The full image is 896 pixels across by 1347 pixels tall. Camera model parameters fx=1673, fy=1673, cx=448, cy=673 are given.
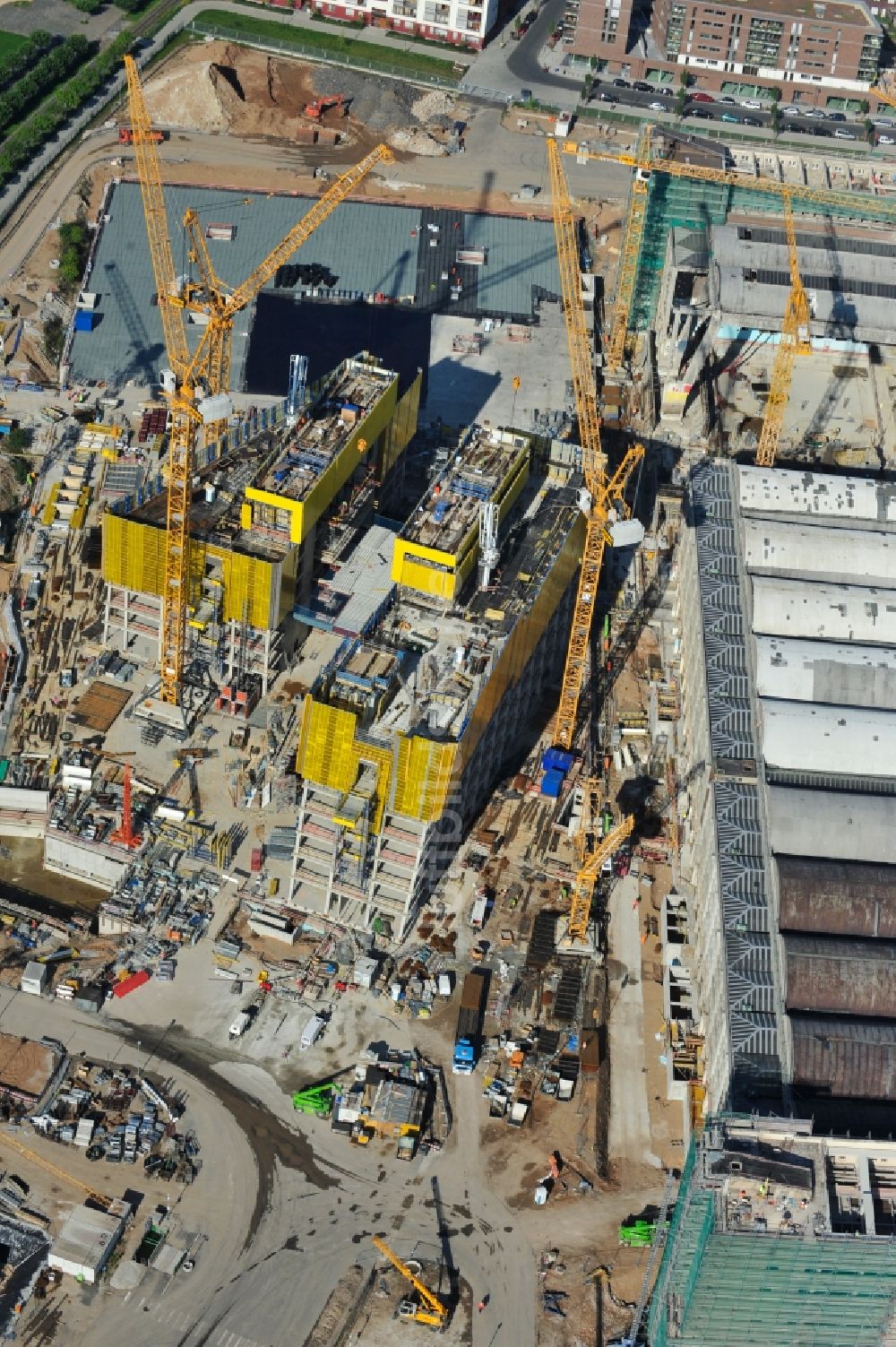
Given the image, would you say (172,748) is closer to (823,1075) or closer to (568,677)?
(568,677)

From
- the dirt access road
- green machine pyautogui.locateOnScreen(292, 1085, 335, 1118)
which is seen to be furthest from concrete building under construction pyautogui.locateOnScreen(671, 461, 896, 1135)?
green machine pyautogui.locateOnScreen(292, 1085, 335, 1118)

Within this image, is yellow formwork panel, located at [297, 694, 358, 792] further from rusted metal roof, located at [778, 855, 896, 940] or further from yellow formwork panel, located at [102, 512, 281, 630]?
rusted metal roof, located at [778, 855, 896, 940]

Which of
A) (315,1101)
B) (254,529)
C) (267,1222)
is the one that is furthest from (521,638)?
(267,1222)

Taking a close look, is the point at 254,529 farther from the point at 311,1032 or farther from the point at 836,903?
the point at 836,903

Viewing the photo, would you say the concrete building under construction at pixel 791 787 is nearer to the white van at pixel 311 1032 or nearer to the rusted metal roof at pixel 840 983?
the rusted metal roof at pixel 840 983

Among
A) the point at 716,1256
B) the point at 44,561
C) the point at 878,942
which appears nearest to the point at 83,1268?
the point at 716,1256
